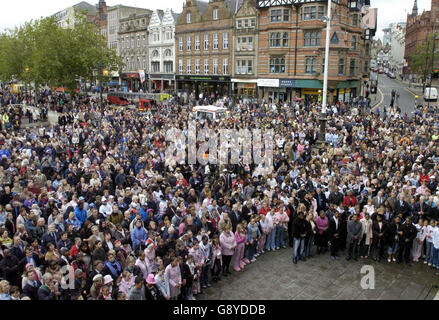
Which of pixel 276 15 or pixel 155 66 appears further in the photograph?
pixel 155 66

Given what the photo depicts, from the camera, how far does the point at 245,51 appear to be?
44.8 meters

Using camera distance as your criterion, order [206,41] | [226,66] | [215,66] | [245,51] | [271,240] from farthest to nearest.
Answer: [206,41] < [215,66] < [226,66] < [245,51] < [271,240]

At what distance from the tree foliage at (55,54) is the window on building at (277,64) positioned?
730 inches

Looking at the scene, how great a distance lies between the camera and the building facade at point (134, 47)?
191 feet

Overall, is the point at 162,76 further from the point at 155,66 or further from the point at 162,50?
the point at 162,50

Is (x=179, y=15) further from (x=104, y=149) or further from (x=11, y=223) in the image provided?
(x=11, y=223)

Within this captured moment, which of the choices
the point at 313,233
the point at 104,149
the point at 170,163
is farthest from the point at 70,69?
the point at 313,233

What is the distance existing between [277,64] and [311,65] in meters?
4.33

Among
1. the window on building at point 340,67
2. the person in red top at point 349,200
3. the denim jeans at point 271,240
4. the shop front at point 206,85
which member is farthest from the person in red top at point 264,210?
the shop front at point 206,85

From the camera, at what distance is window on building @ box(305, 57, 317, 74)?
129ft

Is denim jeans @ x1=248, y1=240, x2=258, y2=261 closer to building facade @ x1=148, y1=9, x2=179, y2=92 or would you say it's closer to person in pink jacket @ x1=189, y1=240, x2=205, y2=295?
person in pink jacket @ x1=189, y1=240, x2=205, y2=295

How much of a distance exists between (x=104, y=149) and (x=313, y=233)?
11778 mm

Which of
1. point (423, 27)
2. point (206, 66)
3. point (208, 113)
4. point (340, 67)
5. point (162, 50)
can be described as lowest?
point (208, 113)

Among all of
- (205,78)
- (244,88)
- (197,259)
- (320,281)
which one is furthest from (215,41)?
(197,259)
